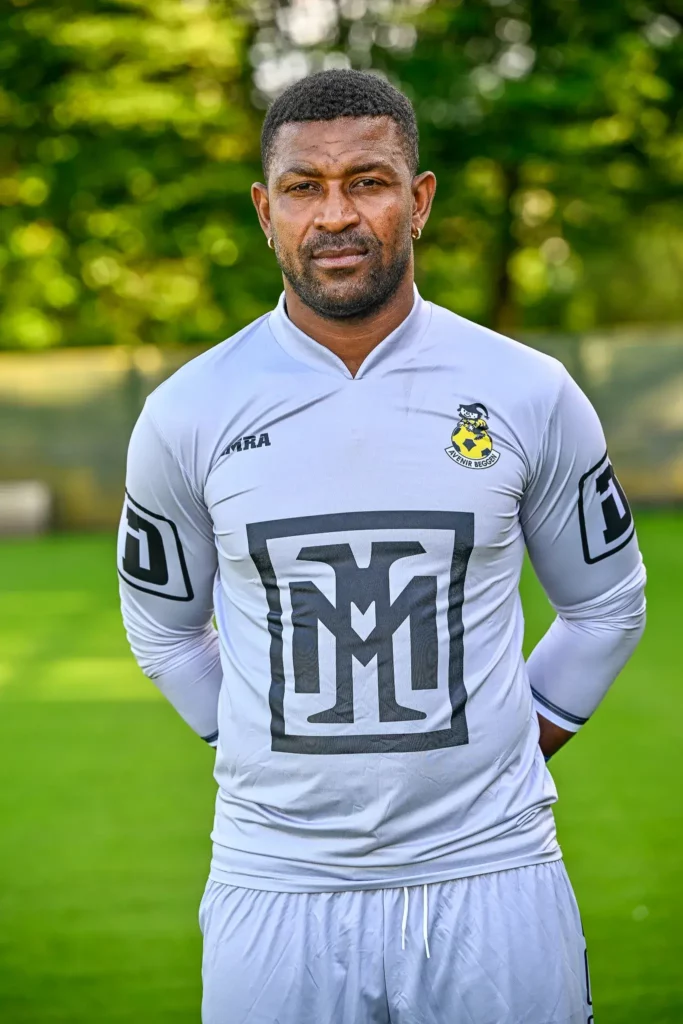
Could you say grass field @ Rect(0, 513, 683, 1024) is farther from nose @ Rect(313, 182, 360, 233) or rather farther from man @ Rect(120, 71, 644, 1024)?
nose @ Rect(313, 182, 360, 233)

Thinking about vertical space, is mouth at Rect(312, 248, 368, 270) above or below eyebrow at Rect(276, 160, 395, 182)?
below

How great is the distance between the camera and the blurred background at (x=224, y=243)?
29.2ft

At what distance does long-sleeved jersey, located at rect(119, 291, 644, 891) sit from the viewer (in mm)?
2061

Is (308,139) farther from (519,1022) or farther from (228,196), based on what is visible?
(228,196)

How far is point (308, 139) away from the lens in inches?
83.0

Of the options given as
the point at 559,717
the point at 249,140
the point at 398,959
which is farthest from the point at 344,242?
the point at 249,140

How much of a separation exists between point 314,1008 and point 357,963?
0.31 ft

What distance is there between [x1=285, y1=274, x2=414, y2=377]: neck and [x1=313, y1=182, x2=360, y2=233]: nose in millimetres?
144

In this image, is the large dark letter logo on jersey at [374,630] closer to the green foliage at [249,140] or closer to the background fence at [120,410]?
A: the background fence at [120,410]

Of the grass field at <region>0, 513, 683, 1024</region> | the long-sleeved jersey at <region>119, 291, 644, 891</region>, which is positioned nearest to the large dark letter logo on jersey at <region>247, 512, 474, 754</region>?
the long-sleeved jersey at <region>119, 291, 644, 891</region>

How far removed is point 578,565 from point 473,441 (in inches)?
13.1

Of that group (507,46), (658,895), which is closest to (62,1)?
(507,46)

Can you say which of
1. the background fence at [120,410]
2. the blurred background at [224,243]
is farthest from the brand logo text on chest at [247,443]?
the background fence at [120,410]

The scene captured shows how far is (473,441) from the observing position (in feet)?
6.98
